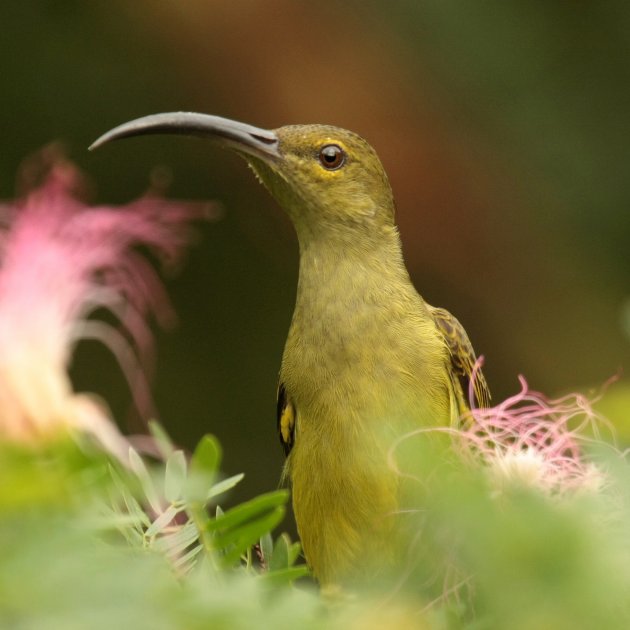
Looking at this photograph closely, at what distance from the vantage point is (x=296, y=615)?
122 centimetres

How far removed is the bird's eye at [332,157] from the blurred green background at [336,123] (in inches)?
89.0

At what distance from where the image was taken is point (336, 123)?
21.0 ft

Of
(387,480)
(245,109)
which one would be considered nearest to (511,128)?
(245,109)

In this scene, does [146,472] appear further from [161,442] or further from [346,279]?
[346,279]

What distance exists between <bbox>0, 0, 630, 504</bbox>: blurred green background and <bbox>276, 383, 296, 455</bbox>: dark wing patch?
8.98 ft

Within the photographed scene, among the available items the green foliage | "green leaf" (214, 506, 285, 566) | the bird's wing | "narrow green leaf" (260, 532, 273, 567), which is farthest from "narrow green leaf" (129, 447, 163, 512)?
the bird's wing

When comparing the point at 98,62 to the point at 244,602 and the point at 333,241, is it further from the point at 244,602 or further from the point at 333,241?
the point at 244,602

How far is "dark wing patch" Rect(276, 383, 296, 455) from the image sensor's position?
11.7 ft

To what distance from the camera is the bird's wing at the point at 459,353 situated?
3.58 metres

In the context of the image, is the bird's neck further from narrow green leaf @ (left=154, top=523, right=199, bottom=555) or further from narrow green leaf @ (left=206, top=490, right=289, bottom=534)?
narrow green leaf @ (left=206, top=490, right=289, bottom=534)

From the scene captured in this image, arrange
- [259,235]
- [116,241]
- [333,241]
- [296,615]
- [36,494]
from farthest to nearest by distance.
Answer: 1. [259,235]
2. [333,241]
3. [116,241]
4. [296,615]
5. [36,494]

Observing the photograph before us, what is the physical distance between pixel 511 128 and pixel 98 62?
2.07 meters

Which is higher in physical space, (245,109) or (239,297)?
(245,109)

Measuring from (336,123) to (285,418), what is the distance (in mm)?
3086
